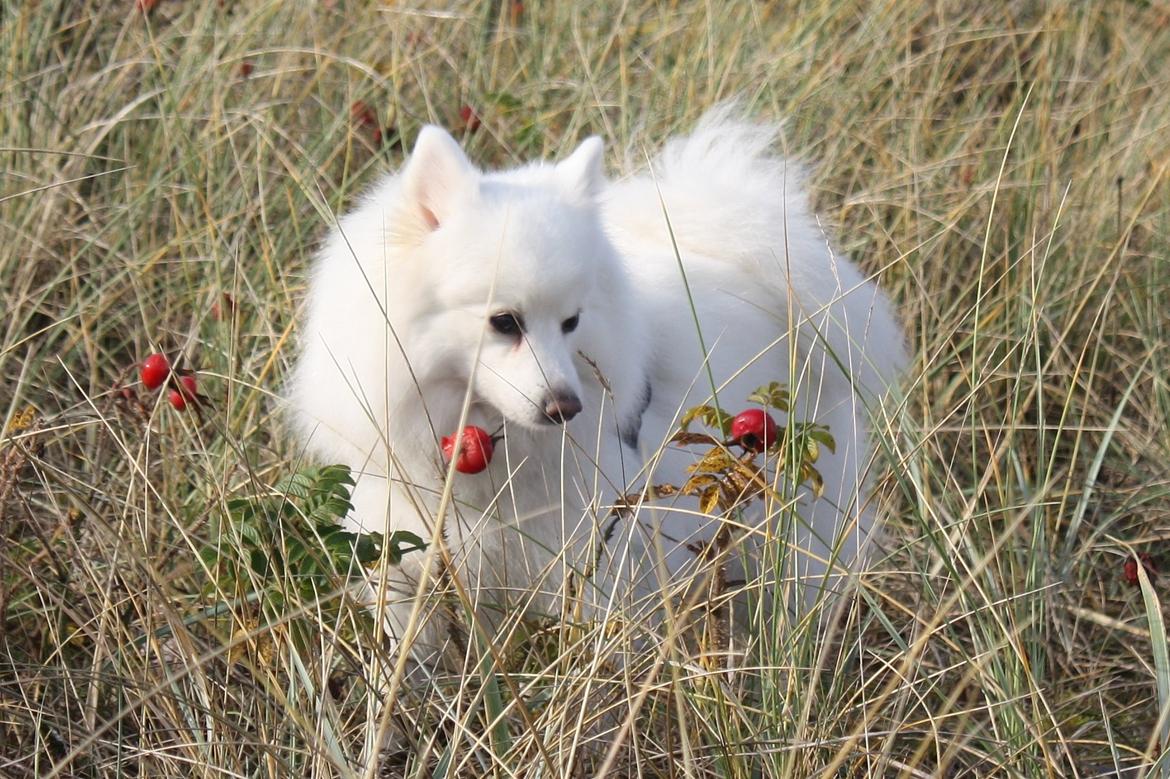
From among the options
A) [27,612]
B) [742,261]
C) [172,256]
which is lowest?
[27,612]

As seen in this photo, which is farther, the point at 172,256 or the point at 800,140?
the point at 800,140

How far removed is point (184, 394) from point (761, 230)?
156cm

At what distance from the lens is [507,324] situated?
2.38 metres

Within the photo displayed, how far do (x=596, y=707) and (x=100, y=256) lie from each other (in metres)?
2.35

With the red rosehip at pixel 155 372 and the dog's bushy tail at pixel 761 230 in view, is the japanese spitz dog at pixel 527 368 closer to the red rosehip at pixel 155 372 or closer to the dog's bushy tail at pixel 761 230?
the dog's bushy tail at pixel 761 230

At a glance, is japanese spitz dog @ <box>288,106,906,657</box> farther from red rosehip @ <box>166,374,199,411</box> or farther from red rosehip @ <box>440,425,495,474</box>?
red rosehip @ <box>166,374,199,411</box>

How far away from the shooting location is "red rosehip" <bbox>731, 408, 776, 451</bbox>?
1.76 m

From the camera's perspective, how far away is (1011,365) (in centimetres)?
372

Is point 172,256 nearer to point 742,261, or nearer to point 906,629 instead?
point 742,261

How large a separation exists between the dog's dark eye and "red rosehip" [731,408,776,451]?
698 millimetres

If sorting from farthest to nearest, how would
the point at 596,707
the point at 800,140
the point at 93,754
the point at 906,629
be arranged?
the point at 800,140 < the point at 906,629 < the point at 93,754 < the point at 596,707

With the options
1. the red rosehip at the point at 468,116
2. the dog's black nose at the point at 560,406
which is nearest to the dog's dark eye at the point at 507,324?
the dog's black nose at the point at 560,406

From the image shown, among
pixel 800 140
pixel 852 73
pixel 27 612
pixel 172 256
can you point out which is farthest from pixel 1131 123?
pixel 27 612

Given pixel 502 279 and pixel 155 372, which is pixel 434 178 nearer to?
pixel 502 279
